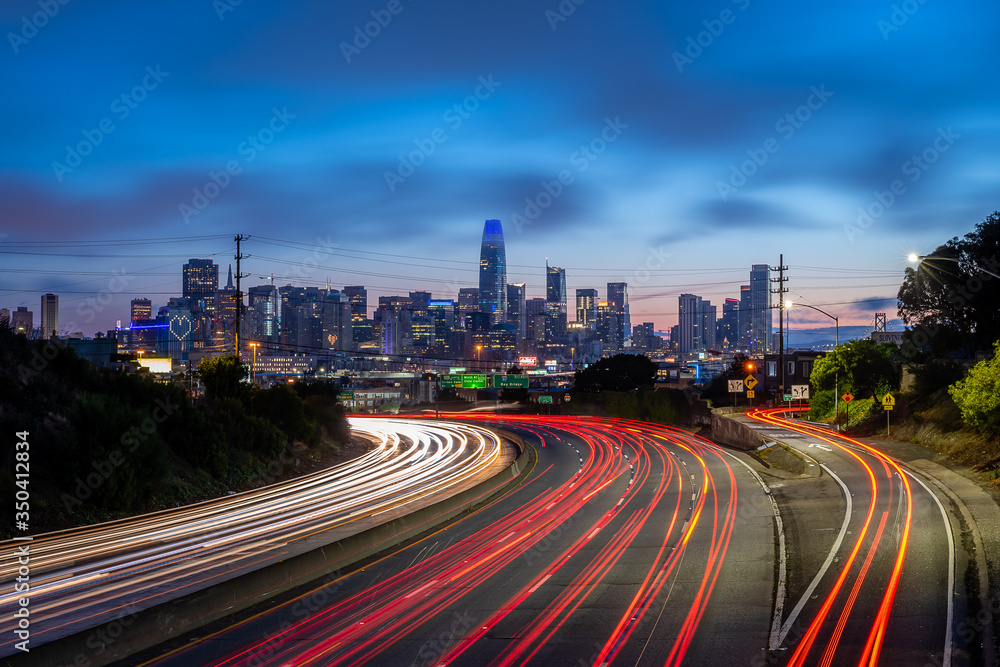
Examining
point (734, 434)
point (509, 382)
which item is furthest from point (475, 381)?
Answer: point (734, 434)

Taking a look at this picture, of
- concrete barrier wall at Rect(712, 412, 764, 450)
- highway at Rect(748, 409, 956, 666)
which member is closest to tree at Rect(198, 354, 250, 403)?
highway at Rect(748, 409, 956, 666)

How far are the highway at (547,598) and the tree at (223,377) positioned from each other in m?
19.6

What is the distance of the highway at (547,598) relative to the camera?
11422 millimetres

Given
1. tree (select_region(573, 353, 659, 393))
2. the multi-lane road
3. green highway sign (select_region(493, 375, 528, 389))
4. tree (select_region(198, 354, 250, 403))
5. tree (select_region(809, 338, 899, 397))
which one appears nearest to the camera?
the multi-lane road

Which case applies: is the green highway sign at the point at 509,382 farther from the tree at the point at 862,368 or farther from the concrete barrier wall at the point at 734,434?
the tree at the point at 862,368

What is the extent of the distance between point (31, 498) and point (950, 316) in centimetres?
5956

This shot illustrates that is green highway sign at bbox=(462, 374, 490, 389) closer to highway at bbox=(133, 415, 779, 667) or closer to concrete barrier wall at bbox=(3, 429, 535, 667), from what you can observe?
highway at bbox=(133, 415, 779, 667)

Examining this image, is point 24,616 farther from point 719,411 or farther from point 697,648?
point 719,411

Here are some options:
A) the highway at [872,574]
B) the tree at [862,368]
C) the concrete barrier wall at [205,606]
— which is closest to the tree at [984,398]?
the highway at [872,574]

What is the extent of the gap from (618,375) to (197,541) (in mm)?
95823

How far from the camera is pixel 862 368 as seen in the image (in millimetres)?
50562

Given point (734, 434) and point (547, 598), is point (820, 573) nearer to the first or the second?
point (547, 598)

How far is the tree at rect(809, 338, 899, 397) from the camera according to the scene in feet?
165

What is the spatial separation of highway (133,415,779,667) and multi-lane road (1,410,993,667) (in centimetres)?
5
